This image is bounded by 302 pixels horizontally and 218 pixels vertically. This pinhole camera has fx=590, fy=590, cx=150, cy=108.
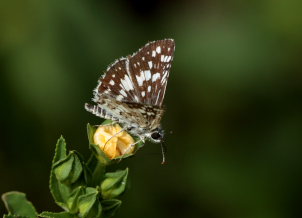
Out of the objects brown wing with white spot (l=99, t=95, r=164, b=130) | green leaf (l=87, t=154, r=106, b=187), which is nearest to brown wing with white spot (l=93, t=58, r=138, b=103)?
brown wing with white spot (l=99, t=95, r=164, b=130)

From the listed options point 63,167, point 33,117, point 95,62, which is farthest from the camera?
point 95,62


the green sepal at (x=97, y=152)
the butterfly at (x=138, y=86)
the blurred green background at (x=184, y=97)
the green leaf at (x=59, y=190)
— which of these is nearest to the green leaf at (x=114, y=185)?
the green sepal at (x=97, y=152)

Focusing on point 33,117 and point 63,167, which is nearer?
point 63,167

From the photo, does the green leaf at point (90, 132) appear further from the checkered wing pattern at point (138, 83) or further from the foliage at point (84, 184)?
the checkered wing pattern at point (138, 83)

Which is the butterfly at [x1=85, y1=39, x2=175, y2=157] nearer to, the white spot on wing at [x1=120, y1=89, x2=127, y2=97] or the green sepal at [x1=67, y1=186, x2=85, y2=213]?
the white spot on wing at [x1=120, y1=89, x2=127, y2=97]

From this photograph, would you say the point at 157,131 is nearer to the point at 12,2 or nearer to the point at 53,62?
the point at 53,62

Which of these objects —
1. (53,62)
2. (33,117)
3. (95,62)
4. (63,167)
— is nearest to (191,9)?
(95,62)
